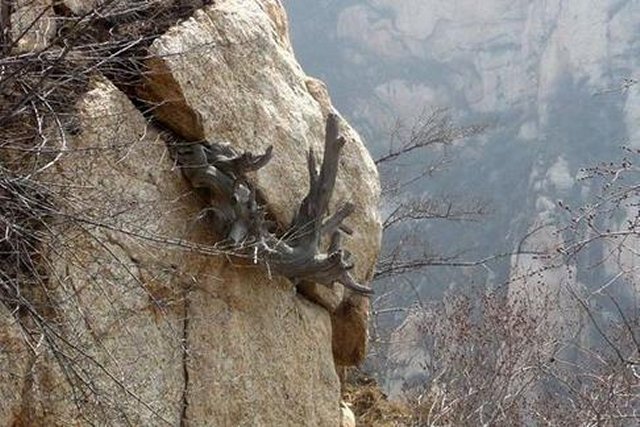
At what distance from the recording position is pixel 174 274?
387 centimetres

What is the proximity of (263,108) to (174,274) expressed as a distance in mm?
1149

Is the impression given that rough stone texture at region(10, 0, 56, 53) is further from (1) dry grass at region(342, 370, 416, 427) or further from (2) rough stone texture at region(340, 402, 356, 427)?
(1) dry grass at region(342, 370, 416, 427)

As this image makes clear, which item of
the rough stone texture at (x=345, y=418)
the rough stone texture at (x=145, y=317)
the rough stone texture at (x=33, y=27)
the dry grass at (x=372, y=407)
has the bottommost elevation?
the dry grass at (x=372, y=407)

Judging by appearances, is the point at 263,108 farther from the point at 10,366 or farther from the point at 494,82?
the point at 494,82

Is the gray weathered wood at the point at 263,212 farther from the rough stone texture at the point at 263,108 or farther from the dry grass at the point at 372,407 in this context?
the dry grass at the point at 372,407

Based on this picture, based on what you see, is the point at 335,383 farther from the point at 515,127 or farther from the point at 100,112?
the point at 515,127

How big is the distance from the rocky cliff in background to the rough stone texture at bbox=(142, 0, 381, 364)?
1cm

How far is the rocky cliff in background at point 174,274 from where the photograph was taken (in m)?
3.27

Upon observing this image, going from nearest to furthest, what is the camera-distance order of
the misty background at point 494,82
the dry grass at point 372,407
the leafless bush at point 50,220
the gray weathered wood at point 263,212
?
the leafless bush at point 50,220, the gray weathered wood at point 263,212, the dry grass at point 372,407, the misty background at point 494,82

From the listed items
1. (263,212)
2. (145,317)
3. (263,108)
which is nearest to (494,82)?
(263,108)

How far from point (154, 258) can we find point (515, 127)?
30.0m

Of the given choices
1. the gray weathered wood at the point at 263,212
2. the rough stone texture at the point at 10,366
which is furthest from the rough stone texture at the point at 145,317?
the gray weathered wood at the point at 263,212

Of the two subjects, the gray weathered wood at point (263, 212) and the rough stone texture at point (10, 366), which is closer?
the rough stone texture at point (10, 366)

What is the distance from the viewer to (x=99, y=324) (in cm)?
351
